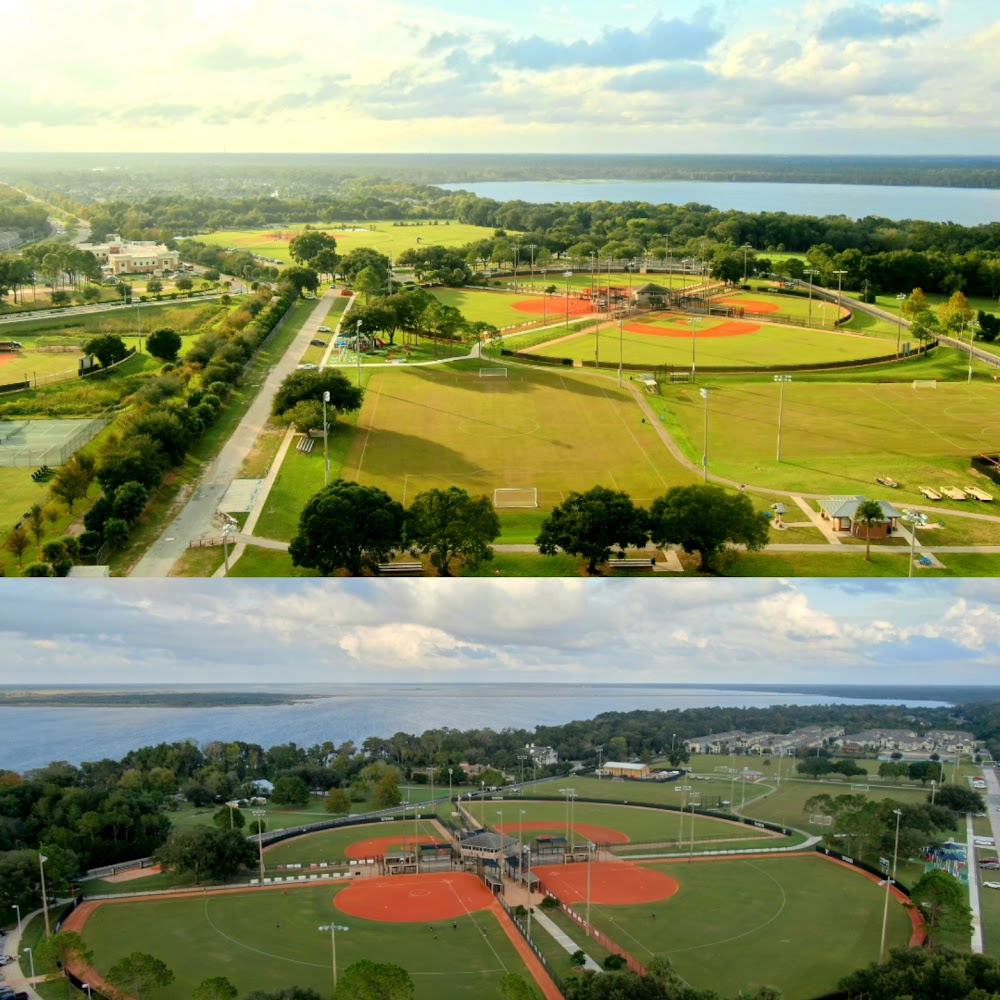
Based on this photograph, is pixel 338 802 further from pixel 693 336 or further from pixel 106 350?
pixel 693 336

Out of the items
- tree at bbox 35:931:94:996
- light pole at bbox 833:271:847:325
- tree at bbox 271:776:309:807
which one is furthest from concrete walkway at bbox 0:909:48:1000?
light pole at bbox 833:271:847:325

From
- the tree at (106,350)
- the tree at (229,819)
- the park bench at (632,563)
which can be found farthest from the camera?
the tree at (106,350)

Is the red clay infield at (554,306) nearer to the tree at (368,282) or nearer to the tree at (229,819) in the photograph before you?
the tree at (368,282)

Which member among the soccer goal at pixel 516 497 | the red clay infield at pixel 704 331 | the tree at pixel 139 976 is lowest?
the tree at pixel 139 976

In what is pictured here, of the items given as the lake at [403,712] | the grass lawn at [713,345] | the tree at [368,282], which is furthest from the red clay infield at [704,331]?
the lake at [403,712]

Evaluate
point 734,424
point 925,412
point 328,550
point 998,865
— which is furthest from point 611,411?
point 998,865

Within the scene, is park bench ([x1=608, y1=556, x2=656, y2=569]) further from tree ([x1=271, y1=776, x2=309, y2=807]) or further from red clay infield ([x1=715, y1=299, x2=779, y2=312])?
red clay infield ([x1=715, y1=299, x2=779, y2=312])

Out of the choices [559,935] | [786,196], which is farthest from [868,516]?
[786,196]
